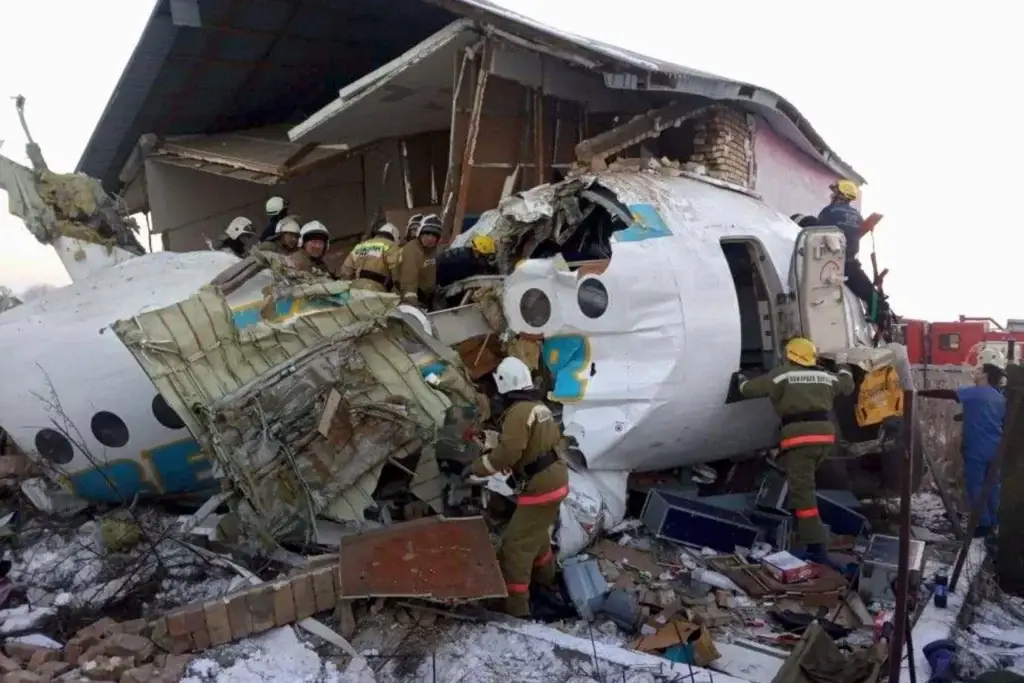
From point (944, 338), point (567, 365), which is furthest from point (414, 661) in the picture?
point (944, 338)

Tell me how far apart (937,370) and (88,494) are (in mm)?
13222

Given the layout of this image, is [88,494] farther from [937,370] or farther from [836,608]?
[937,370]

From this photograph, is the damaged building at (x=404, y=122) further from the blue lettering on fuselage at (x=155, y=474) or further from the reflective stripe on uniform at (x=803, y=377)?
the blue lettering on fuselage at (x=155, y=474)

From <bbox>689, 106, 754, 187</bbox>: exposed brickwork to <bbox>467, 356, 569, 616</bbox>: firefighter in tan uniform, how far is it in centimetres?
454

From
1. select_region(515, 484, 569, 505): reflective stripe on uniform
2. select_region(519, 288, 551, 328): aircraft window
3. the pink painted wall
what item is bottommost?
select_region(515, 484, 569, 505): reflective stripe on uniform

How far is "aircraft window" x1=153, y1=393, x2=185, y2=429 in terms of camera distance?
5.39m

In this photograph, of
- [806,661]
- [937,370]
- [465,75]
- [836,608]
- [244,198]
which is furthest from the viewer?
[937,370]

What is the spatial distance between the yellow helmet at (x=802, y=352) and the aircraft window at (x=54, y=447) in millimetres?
5044

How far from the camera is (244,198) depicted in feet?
38.5

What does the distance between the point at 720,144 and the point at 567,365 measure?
402 centimetres

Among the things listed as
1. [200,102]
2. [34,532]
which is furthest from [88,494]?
[200,102]

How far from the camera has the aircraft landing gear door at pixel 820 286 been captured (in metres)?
6.21

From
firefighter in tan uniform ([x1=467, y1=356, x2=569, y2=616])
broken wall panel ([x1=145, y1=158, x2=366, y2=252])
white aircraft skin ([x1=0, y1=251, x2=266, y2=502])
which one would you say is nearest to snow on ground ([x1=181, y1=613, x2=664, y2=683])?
firefighter in tan uniform ([x1=467, y1=356, x2=569, y2=616])

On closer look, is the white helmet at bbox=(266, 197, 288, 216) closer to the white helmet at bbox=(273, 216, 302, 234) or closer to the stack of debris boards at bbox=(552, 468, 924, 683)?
the white helmet at bbox=(273, 216, 302, 234)
